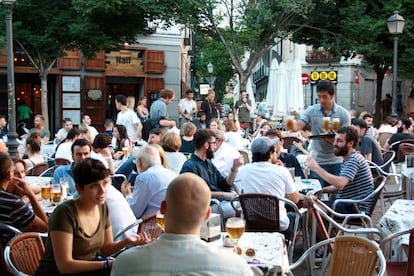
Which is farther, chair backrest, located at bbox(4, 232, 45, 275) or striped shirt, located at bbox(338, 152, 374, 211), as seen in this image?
striped shirt, located at bbox(338, 152, 374, 211)

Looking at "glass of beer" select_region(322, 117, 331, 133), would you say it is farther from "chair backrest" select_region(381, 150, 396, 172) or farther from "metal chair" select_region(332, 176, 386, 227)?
"chair backrest" select_region(381, 150, 396, 172)

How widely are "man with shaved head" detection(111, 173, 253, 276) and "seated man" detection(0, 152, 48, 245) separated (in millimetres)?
2219

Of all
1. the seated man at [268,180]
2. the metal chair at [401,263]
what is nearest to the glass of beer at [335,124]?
the seated man at [268,180]

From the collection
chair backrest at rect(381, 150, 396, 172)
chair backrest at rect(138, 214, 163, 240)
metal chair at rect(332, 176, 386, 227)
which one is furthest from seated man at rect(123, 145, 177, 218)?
chair backrest at rect(381, 150, 396, 172)

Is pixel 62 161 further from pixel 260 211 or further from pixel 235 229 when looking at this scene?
pixel 235 229

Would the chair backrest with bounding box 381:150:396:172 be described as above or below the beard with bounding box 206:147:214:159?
below

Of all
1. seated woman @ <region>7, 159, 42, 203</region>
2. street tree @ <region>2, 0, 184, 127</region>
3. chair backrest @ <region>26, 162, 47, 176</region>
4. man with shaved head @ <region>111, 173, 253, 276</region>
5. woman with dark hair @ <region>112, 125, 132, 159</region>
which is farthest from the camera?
→ street tree @ <region>2, 0, 184, 127</region>

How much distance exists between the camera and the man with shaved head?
7.26 feet

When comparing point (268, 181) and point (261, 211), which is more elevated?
point (268, 181)

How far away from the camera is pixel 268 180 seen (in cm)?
534

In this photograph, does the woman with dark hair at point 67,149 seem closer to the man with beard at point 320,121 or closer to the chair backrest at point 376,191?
the man with beard at point 320,121

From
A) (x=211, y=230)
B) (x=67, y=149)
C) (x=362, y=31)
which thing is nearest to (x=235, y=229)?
(x=211, y=230)

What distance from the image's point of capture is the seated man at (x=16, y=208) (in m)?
4.24

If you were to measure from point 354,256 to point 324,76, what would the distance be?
114 ft
